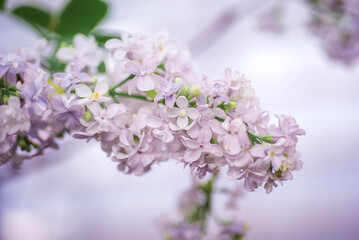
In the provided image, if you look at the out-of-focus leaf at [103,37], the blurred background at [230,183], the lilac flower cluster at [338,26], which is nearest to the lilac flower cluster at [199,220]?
the out-of-focus leaf at [103,37]

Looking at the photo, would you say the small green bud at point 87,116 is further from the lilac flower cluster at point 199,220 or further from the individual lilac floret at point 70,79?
the lilac flower cluster at point 199,220

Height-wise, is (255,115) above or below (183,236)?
above

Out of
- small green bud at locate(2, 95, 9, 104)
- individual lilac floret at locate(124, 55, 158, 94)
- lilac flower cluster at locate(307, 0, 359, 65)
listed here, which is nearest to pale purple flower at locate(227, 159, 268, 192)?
individual lilac floret at locate(124, 55, 158, 94)

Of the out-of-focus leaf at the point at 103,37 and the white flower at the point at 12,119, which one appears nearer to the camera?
the white flower at the point at 12,119

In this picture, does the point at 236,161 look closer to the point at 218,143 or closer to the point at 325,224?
the point at 218,143

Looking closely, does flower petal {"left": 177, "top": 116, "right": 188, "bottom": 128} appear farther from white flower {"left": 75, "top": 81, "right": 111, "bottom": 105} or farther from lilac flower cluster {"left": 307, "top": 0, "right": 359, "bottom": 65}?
lilac flower cluster {"left": 307, "top": 0, "right": 359, "bottom": 65}

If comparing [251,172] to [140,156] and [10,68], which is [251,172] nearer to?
[140,156]

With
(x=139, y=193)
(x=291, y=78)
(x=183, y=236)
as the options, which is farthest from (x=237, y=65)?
(x=183, y=236)
